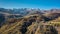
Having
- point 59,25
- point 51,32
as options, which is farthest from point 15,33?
point 59,25

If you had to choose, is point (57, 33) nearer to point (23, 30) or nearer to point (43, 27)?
point (43, 27)

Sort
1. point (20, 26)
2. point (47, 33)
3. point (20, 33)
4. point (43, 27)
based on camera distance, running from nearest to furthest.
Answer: point (47, 33) → point (43, 27) → point (20, 33) → point (20, 26)

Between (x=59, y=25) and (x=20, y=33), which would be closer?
(x=20, y=33)

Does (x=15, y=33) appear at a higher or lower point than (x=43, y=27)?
lower

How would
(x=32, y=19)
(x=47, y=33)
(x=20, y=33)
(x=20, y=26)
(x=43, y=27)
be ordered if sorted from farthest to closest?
(x=32, y=19) < (x=20, y=26) < (x=20, y=33) < (x=43, y=27) < (x=47, y=33)

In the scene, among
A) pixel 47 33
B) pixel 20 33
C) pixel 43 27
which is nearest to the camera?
pixel 47 33

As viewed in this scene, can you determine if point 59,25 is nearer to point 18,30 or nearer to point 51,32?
point 51,32

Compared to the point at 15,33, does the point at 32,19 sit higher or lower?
higher

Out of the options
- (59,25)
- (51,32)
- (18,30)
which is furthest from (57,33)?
(18,30)

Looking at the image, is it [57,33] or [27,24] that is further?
[27,24]

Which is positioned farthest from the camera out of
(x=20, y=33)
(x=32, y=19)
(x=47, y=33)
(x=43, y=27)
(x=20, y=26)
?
(x=32, y=19)
